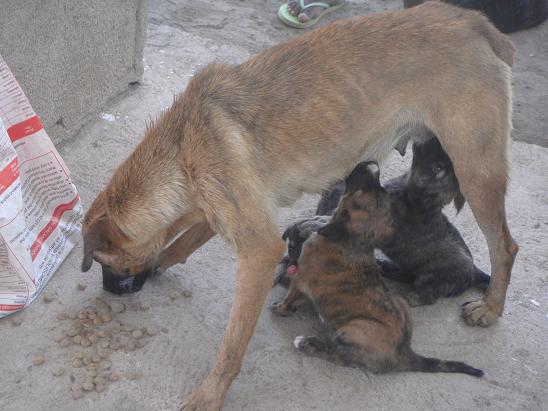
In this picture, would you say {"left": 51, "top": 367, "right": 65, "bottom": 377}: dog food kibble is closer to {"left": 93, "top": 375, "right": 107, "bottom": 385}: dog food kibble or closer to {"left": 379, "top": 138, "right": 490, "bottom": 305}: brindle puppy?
{"left": 93, "top": 375, "right": 107, "bottom": 385}: dog food kibble

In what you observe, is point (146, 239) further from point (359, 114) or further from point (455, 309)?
point (455, 309)

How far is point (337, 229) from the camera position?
344cm

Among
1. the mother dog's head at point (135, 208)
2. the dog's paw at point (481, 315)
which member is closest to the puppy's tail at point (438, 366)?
the dog's paw at point (481, 315)

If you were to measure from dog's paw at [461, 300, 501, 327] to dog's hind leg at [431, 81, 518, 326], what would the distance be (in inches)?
10.6

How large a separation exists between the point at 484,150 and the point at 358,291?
40.0 inches

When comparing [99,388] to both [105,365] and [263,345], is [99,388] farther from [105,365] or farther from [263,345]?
[263,345]

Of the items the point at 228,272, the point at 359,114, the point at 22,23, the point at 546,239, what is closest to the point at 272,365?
the point at 228,272

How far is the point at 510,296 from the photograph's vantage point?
4.03 metres

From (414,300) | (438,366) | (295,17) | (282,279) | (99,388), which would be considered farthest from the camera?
(295,17)

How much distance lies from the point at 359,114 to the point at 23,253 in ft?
6.47

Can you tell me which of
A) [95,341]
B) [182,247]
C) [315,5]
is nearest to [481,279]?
[182,247]

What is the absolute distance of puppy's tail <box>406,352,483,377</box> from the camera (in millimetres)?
3316

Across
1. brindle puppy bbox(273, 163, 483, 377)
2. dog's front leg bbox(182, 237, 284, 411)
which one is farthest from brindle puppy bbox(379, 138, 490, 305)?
dog's front leg bbox(182, 237, 284, 411)

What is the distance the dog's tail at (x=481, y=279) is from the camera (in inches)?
158
